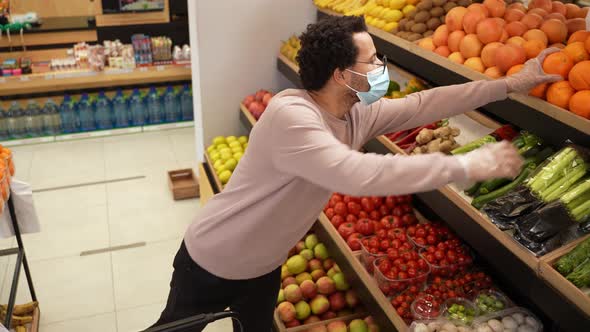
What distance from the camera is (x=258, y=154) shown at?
6.33 feet

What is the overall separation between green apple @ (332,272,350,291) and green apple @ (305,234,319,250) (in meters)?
0.32

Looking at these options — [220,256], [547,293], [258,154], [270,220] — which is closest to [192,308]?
[220,256]

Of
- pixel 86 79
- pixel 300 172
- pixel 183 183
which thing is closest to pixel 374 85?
pixel 300 172

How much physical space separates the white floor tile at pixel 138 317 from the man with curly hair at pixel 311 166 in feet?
4.07

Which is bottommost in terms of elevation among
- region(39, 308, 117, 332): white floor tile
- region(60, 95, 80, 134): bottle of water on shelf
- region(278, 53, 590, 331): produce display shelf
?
region(39, 308, 117, 332): white floor tile

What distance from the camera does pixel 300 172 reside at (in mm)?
1694

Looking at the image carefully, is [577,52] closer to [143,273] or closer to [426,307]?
[426,307]

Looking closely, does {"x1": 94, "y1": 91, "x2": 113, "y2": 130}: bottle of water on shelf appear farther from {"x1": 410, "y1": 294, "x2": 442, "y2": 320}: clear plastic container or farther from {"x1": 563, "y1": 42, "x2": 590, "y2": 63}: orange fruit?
{"x1": 563, "y1": 42, "x2": 590, "y2": 63}: orange fruit

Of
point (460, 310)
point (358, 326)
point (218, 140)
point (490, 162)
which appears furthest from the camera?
point (218, 140)

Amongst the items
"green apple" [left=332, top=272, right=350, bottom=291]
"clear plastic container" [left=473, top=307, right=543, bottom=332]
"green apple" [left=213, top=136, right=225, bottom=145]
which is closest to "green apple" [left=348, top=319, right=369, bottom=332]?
"green apple" [left=332, top=272, right=350, bottom=291]

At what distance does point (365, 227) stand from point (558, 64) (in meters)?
1.34

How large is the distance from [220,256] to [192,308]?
1.08 ft

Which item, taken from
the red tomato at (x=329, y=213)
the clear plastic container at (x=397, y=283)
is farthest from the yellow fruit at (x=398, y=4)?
the clear plastic container at (x=397, y=283)

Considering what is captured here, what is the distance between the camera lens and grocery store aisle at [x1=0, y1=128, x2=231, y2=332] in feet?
12.3
